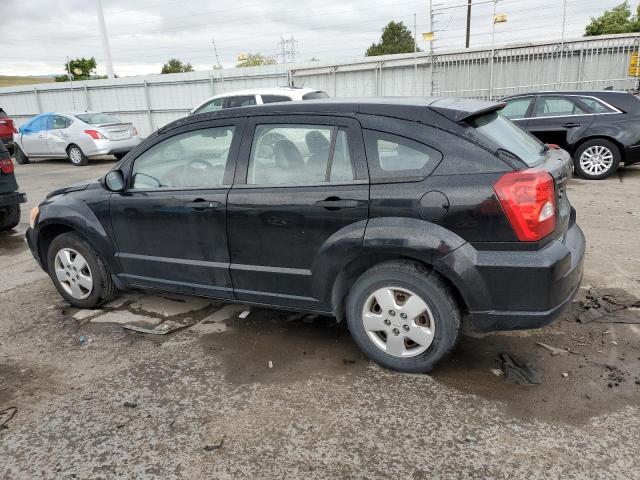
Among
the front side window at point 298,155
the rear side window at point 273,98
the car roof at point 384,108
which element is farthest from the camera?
the rear side window at point 273,98

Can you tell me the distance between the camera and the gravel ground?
2.50m

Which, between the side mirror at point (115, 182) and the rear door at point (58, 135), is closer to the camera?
the side mirror at point (115, 182)

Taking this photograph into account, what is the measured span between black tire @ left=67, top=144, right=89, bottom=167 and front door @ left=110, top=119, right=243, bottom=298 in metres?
11.9

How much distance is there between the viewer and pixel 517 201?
9.14 feet

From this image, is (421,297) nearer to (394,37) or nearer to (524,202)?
(524,202)

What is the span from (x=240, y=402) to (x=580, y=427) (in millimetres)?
1847

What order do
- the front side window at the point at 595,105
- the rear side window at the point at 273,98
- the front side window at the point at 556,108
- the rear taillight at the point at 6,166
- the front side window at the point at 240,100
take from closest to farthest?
the rear taillight at the point at 6,166
the front side window at the point at 595,105
the front side window at the point at 556,108
the rear side window at the point at 273,98
the front side window at the point at 240,100

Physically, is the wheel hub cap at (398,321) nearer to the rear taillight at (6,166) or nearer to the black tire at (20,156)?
the rear taillight at (6,166)

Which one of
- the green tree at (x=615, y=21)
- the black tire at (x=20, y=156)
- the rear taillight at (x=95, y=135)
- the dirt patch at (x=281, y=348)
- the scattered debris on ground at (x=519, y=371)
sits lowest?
the scattered debris on ground at (x=519, y=371)

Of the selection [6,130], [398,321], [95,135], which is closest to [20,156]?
[6,130]

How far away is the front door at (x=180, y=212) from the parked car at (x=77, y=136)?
1069cm

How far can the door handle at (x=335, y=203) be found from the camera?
3.14 metres

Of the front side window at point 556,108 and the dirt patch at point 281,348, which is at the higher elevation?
the front side window at point 556,108

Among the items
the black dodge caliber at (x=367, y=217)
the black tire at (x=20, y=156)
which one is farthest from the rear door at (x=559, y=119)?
the black tire at (x=20, y=156)
